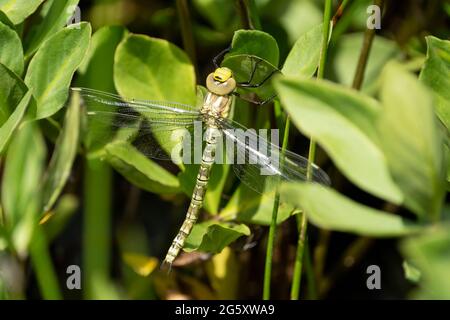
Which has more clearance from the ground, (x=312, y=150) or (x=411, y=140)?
(x=411, y=140)

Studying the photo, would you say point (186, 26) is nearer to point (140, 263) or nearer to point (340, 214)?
point (140, 263)

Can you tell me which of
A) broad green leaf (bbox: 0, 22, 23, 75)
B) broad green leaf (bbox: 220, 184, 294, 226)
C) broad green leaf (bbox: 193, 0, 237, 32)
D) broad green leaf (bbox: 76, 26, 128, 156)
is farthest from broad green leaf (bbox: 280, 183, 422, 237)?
broad green leaf (bbox: 193, 0, 237, 32)

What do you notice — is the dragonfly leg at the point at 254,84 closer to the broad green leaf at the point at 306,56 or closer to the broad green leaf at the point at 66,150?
the broad green leaf at the point at 306,56

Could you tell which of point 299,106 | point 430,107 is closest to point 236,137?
point 299,106

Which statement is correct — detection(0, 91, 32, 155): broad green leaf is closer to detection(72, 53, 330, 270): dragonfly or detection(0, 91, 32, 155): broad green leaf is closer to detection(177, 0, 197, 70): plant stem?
detection(72, 53, 330, 270): dragonfly

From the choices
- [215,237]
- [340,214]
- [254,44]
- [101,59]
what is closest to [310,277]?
A: [215,237]

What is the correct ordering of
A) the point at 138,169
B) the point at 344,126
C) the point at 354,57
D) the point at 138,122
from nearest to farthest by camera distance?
the point at 344,126, the point at 138,169, the point at 138,122, the point at 354,57

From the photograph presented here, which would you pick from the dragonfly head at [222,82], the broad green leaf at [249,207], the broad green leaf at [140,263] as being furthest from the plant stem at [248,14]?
the broad green leaf at [140,263]

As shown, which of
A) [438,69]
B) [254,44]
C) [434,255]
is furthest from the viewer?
[254,44]
